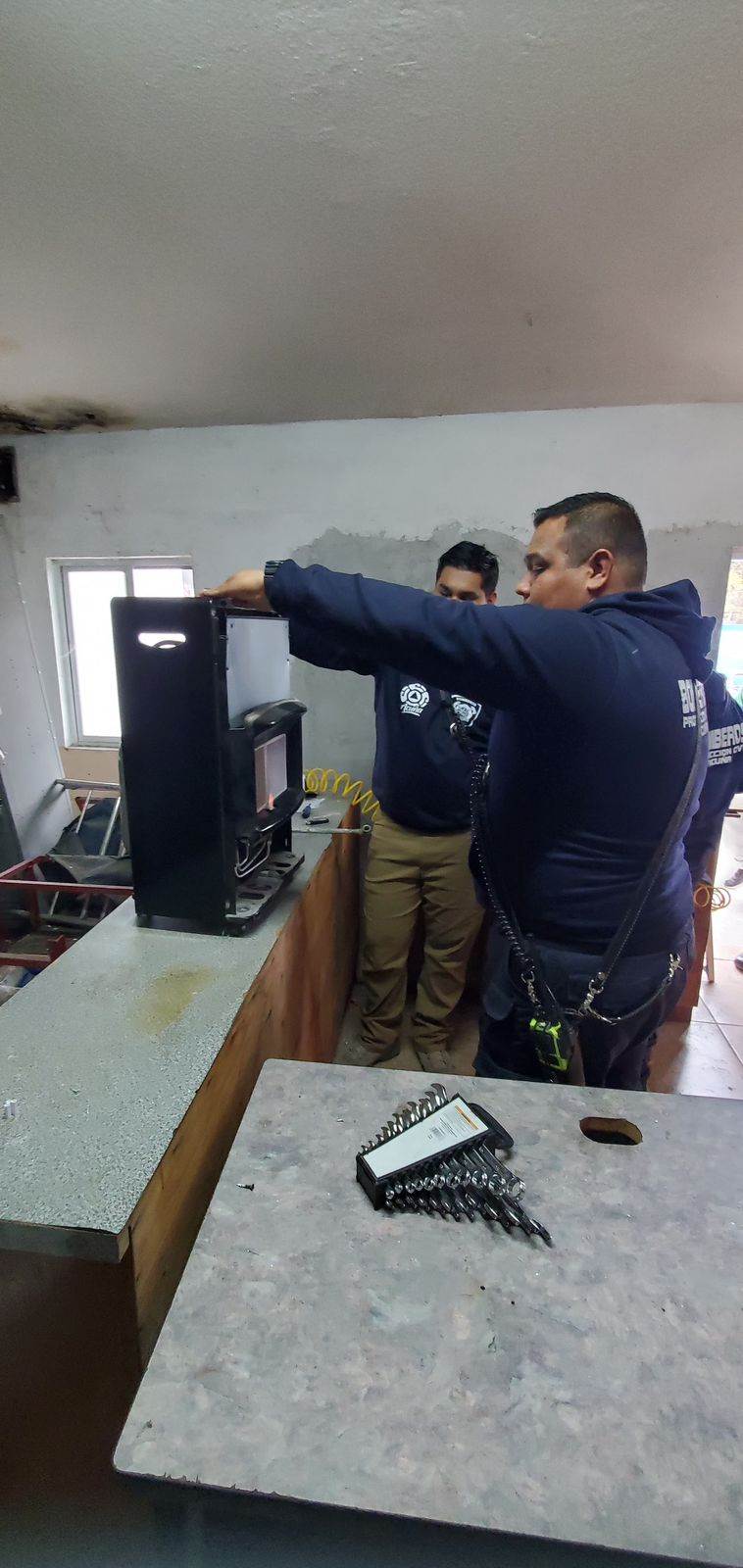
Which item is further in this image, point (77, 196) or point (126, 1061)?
point (77, 196)

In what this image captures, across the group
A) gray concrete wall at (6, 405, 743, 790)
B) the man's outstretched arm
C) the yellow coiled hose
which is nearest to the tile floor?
the yellow coiled hose

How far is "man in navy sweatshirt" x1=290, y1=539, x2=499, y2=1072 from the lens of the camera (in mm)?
1961

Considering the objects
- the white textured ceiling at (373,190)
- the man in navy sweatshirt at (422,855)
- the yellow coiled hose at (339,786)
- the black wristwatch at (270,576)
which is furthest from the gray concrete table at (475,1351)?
the yellow coiled hose at (339,786)

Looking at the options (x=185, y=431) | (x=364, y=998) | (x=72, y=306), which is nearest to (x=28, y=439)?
(x=185, y=431)

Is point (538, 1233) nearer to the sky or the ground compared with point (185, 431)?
nearer to the ground

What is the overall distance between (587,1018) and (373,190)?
62.2 inches

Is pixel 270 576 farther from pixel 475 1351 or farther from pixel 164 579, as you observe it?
pixel 164 579

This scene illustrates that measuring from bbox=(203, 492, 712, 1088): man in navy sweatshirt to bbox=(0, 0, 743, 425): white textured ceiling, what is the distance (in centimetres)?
62

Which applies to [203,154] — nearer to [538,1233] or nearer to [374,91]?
[374,91]

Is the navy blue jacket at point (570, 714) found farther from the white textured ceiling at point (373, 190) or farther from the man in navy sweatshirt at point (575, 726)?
the white textured ceiling at point (373, 190)

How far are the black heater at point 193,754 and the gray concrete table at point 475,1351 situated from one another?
0.51 m

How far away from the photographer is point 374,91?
1012 millimetres

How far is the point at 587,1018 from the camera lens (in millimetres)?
1077

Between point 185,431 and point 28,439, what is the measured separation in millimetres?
705
